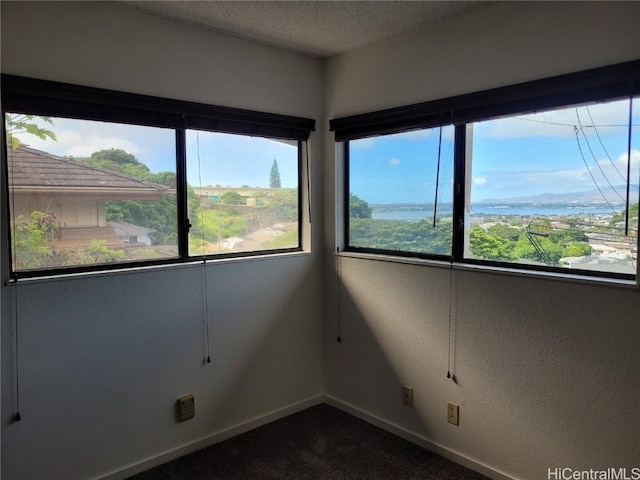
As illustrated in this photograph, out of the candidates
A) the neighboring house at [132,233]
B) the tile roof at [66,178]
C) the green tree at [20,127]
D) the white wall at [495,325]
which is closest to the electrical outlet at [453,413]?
the white wall at [495,325]

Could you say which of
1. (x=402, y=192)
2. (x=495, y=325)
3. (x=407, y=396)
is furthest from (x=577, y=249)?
(x=407, y=396)

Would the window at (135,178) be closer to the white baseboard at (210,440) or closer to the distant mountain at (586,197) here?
the white baseboard at (210,440)

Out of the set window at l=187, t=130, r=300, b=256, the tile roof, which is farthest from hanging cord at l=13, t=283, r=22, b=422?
window at l=187, t=130, r=300, b=256

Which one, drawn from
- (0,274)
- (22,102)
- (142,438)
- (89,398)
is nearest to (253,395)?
(142,438)

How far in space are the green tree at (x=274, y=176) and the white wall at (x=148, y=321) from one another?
26 cm

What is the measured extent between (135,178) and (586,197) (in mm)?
2195

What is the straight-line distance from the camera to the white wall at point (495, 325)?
1.90 meters

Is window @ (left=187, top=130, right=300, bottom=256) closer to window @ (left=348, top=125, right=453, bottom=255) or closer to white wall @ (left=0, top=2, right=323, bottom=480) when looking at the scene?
white wall @ (left=0, top=2, right=323, bottom=480)

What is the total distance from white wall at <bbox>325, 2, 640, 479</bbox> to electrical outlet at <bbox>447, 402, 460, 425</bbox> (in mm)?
28

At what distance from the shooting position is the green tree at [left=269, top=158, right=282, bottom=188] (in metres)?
2.96

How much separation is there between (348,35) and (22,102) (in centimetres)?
171

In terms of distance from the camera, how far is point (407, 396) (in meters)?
2.69

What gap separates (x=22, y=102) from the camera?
197 centimetres

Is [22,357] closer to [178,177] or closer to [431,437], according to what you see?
[178,177]
